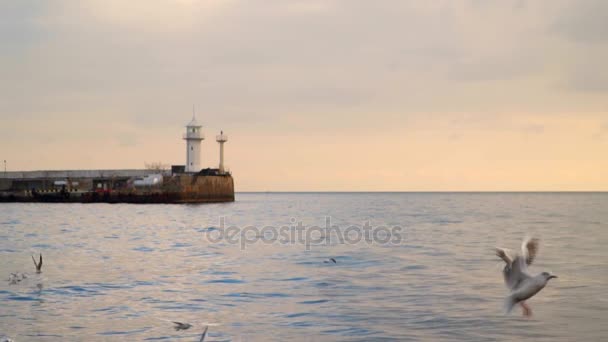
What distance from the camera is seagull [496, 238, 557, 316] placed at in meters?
12.9

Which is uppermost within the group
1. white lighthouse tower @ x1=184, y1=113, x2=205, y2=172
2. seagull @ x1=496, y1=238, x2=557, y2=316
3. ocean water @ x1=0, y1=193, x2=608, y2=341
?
white lighthouse tower @ x1=184, y1=113, x2=205, y2=172

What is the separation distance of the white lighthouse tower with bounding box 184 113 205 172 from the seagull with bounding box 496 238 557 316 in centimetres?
9149

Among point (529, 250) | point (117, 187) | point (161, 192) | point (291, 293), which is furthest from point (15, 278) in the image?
point (117, 187)

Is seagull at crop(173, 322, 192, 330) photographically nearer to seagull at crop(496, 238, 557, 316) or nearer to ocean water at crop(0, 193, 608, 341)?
ocean water at crop(0, 193, 608, 341)

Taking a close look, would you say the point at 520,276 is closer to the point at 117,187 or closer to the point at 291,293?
the point at 291,293

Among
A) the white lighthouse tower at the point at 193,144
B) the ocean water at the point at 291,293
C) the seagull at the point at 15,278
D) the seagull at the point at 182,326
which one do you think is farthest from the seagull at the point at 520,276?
the white lighthouse tower at the point at 193,144

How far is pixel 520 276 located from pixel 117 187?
105 metres

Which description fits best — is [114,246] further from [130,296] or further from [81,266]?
[130,296]

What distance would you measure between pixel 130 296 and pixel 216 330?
5295 millimetres

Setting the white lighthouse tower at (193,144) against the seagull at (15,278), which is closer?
the seagull at (15,278)

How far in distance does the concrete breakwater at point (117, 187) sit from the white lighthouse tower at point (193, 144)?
171 cm

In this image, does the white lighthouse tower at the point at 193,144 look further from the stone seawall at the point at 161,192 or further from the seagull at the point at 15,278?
the seagull at the point at 15,278

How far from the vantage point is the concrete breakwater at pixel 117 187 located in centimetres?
9964

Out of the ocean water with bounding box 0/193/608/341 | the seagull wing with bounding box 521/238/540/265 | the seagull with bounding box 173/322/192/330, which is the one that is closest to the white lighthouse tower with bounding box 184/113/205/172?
the ocean water with bounding box 0/193/608/341
